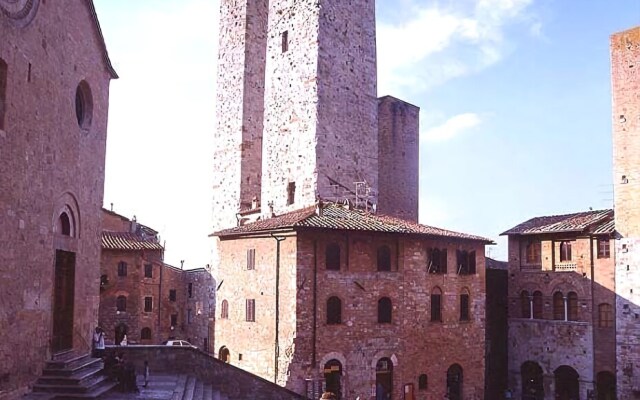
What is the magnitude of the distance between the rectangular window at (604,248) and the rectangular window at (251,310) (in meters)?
15.5

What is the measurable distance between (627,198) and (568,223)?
3.28 meters

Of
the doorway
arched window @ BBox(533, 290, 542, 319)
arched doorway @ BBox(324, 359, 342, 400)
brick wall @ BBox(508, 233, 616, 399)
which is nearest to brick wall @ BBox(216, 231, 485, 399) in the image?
arched doorway @ BBox(324, 359, 342, 400)

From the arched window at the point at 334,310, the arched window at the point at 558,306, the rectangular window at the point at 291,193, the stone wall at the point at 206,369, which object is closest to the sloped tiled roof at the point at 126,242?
the rectangular window at the point at 291,193

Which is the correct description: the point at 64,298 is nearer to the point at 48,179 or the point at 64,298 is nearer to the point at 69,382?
the point at 69,382

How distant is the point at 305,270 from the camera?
2250 cm

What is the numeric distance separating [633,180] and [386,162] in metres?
12.1

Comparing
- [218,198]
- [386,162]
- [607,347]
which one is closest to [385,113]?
[386,162]

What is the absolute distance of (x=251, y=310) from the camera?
2453 centimetres

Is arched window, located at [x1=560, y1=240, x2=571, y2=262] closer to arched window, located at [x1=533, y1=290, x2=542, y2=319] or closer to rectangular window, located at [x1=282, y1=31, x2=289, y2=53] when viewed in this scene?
arched window, located at [x1=533, y1=290, x2=542, y2=319]

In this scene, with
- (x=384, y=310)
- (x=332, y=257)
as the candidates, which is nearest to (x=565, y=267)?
(x=384, y=310)

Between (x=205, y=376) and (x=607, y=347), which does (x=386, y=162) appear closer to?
(x=607, y=347)

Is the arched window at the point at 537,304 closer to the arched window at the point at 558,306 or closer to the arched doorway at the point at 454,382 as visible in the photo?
the arched window at the point at 558,306

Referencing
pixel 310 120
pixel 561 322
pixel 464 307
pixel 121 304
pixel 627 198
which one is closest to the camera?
pixel 464 307

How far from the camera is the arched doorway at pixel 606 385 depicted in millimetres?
27344
